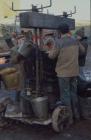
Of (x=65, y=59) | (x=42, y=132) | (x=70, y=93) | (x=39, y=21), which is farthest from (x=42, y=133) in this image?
(x=39, y=21)

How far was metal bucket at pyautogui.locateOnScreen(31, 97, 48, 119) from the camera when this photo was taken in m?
7.38

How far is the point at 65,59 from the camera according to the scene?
7.78 meters

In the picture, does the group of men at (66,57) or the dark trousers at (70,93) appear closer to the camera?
the group of men at (66,57)

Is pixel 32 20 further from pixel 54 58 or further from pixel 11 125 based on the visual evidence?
pixel 11 125

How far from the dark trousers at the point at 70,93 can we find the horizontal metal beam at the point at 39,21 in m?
1.09

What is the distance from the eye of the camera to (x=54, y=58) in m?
7.76

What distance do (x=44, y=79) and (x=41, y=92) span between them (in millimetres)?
286

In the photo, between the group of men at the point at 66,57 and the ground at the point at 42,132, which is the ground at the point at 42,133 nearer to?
the ground at the point at 42,132

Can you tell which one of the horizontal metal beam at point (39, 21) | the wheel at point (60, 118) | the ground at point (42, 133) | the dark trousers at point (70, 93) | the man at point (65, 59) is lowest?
the ground at point (42, 133)

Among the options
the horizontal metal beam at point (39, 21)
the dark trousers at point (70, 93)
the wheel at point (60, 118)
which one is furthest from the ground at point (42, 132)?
the horizontal metal beam at point (39, 21)

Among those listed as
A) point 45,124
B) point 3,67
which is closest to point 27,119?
point 45,124

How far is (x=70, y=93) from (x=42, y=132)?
106 centimetres

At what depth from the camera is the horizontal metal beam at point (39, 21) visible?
23.4 ft

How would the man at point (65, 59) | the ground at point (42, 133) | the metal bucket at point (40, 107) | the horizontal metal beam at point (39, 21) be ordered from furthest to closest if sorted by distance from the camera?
the man at point (65, 59) < the metal bucket at point (40, 107) < the ground at point (42, 133) < the horizontal metal beam at point (39, 21)
